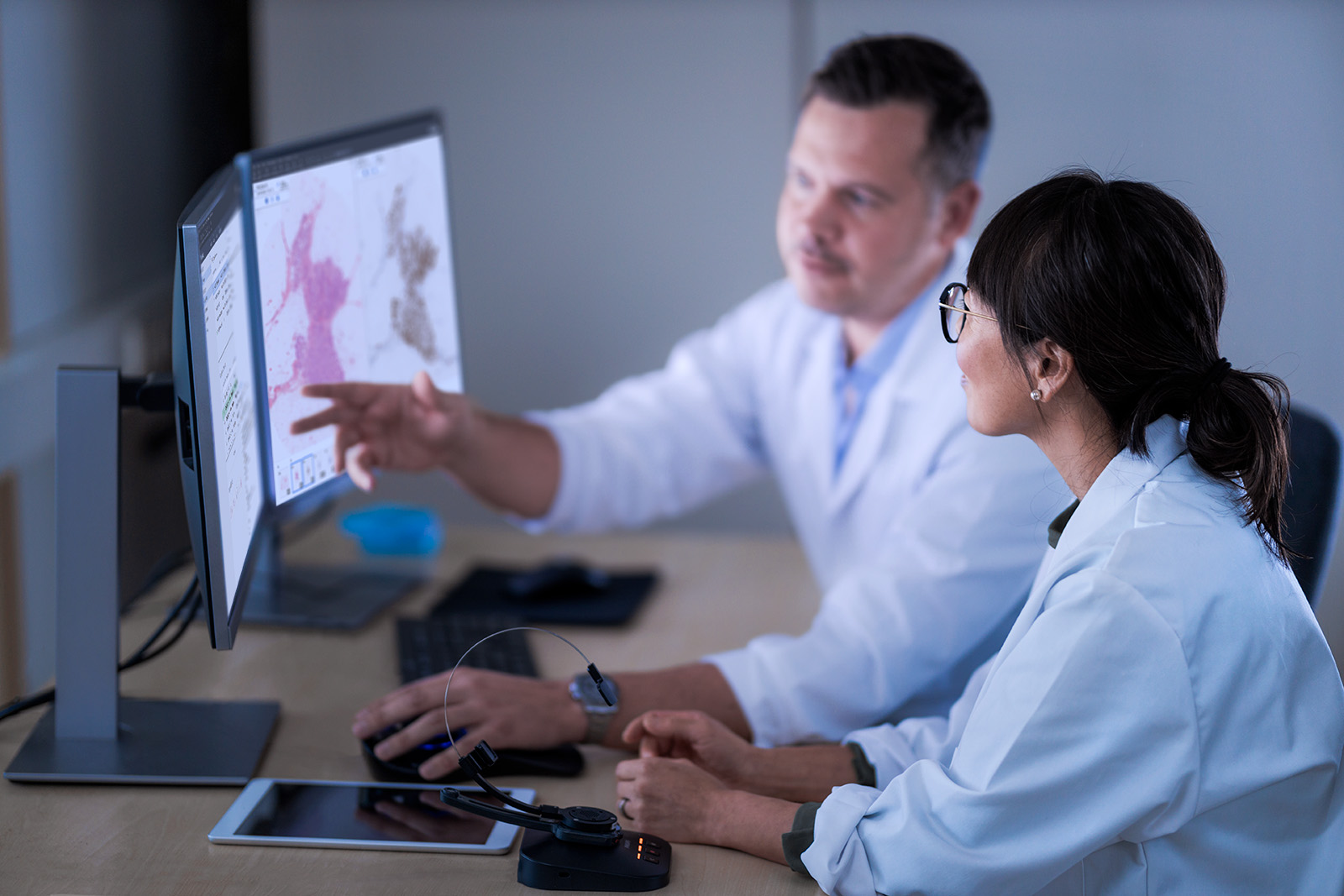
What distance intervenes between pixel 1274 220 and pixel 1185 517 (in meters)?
1.60

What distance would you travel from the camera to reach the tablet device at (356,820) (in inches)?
37.9

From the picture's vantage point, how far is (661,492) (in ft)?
5.84

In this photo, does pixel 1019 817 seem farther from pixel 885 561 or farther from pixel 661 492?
pixel 661 492

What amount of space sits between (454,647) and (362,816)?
0.38 metres

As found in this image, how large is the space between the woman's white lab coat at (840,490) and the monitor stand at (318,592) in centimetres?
26

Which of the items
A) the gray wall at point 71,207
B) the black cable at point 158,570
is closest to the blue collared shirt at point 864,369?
the black cable at point 158,570

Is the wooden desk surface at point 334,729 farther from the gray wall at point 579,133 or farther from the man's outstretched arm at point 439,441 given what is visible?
the gray wall at point 579,133

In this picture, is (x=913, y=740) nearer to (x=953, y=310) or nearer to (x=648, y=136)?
(x=953, y=310)

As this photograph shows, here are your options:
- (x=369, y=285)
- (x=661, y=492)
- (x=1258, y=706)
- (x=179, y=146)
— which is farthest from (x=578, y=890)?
(x=179, y=146)

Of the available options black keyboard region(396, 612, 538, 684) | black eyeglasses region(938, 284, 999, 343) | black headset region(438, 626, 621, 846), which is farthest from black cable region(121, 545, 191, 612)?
black eyeglasses region(938, 284, 999, 343)

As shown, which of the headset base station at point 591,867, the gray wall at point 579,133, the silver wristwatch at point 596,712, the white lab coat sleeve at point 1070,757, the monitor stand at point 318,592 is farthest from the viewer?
the gray wall at point 579,133

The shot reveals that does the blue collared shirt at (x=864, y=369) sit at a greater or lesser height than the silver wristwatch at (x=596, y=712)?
greater

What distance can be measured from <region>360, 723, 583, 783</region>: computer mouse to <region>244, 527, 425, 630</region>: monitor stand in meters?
0.38

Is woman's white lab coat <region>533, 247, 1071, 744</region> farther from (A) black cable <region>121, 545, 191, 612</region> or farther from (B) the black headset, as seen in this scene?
(A) black cable <region>121, 545, 191, 612</region>
